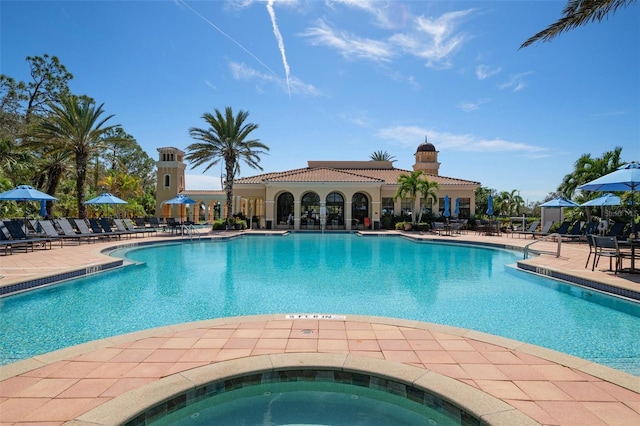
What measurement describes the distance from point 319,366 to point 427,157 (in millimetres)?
40950

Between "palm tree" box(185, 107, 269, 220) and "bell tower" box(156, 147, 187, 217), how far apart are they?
51.0 feet

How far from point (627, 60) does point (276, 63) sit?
44.1 feet

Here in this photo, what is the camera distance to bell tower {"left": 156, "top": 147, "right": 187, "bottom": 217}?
40312 millimetres

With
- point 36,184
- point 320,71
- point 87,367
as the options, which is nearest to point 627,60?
point 320,71

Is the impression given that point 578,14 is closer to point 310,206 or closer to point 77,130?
point 77,130

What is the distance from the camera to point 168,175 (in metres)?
40.6

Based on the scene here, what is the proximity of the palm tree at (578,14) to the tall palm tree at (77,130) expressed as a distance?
863 inches

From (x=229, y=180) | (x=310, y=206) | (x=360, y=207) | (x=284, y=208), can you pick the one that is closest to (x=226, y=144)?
(x=229, y=180)

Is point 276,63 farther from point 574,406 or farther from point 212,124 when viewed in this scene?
point 574,406

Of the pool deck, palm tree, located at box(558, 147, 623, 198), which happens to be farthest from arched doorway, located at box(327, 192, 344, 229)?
the pool deck

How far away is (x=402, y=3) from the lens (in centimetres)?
1141

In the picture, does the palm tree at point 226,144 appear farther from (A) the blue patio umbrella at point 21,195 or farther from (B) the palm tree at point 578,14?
(B) the palm tree at point 578,14

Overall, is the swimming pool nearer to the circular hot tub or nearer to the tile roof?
the circular hot tub

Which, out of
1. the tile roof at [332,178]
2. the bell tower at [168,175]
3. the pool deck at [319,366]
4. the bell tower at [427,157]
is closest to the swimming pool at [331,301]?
the pool deck at [319,366]
